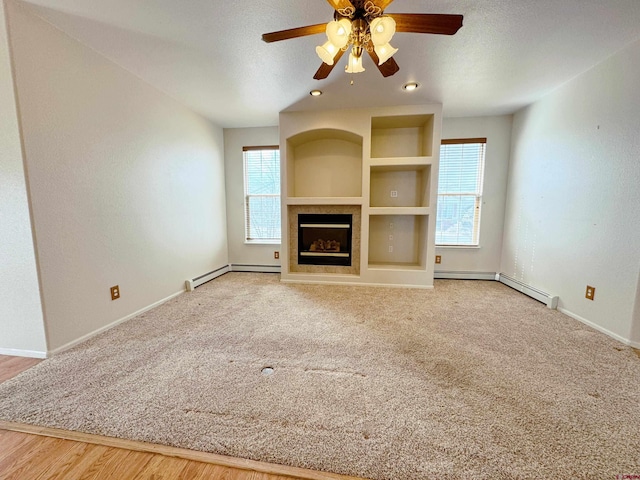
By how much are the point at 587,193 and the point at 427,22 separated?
242cm

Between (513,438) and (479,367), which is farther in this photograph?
(479,367)

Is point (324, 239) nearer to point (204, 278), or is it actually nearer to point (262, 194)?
point (262, 194)

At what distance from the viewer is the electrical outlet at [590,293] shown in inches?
93.7

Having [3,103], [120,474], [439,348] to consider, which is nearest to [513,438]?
[439,348]

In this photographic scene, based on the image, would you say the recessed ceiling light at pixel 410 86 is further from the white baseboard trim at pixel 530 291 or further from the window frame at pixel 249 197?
the white baseboard trim at pixel 530 291

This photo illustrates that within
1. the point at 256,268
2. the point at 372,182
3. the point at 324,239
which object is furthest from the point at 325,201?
the point at 256,268

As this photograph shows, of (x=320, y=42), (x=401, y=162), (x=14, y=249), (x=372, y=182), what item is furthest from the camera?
(x=372, y=182)

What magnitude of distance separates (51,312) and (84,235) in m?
0.63

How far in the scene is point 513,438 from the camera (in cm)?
119

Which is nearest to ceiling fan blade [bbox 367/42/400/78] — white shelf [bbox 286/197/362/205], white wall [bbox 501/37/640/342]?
white shelf [bbox 286/197/362/205]

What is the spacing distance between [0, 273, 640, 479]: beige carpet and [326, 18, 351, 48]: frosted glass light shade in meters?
2.07

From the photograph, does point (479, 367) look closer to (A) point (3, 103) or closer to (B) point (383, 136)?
(B) point (383, 136)

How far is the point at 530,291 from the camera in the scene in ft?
10.3

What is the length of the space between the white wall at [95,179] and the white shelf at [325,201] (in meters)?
1.48
